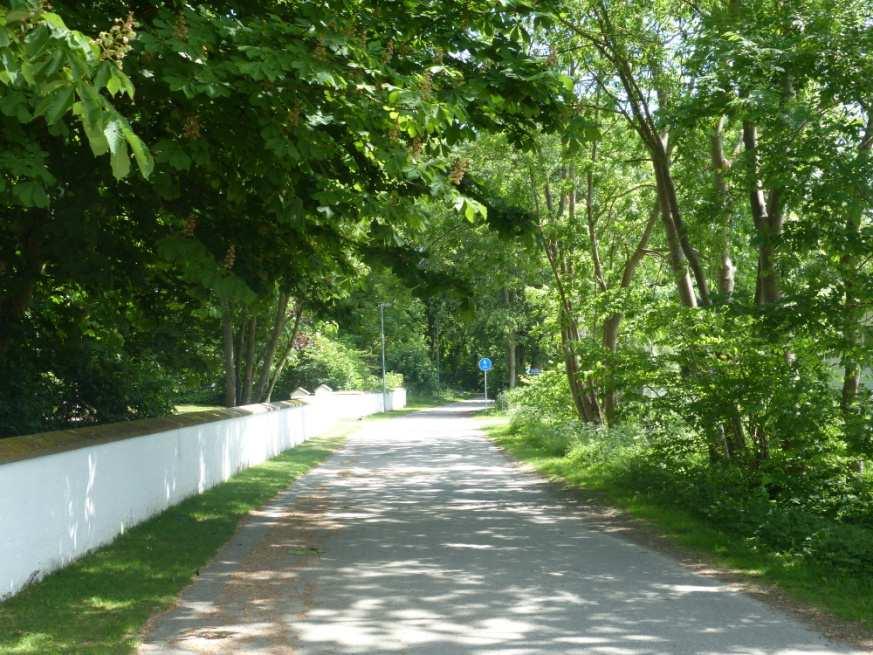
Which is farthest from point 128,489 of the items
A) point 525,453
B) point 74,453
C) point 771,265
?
point 525,453

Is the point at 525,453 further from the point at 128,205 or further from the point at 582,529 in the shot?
the point at 128,205

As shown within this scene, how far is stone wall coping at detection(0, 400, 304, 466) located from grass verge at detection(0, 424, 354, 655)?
106cm

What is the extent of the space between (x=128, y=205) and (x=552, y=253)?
15.7 meters

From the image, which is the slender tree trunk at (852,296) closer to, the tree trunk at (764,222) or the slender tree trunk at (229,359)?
the tree trunk at (764,222)

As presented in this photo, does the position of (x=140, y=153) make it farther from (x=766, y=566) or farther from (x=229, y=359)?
(x=229, y=359)

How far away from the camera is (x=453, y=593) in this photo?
823cm

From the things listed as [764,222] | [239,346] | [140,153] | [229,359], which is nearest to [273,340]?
[239,346]

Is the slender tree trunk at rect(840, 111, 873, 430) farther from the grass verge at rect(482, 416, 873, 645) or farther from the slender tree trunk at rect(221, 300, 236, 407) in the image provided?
the slender tree trunk at rect(221, 300, 236, 407)

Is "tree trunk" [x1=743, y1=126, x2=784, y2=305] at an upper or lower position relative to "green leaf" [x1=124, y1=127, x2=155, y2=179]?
upper

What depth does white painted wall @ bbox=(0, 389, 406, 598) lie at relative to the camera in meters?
7.92

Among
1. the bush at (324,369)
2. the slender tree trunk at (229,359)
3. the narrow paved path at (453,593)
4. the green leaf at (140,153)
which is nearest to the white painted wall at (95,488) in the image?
the narrow paved path at (453,593)

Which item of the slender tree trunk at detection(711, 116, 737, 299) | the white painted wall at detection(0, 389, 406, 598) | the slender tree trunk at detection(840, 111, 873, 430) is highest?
the slender tree trunk at detection(711, 116, 737, 299)

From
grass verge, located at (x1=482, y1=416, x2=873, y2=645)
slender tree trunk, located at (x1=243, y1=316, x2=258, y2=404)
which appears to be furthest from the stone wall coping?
slender tree trunk, located at (x1=243, y1=316, x2=258, y2=404)

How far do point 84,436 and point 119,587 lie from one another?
2212 millimetres
